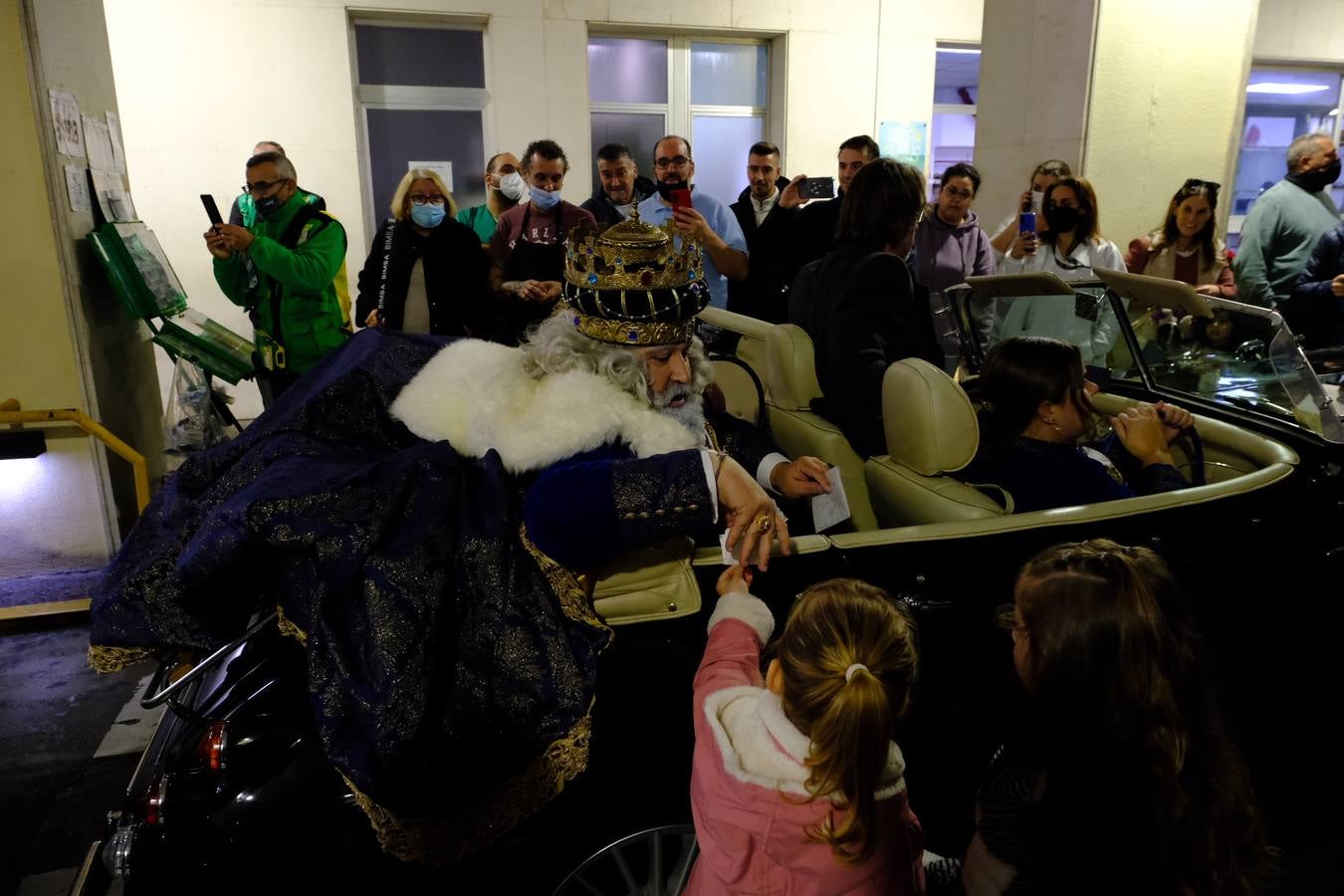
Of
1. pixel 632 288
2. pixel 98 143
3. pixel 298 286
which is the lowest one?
pixel 298 286

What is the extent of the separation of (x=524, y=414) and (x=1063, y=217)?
356 centimetres

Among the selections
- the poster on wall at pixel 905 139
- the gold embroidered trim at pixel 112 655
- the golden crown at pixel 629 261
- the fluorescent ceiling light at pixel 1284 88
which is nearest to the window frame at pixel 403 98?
the poster on wall at pixel 905 139

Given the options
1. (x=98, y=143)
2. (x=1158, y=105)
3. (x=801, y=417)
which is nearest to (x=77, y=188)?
(x=98, y=143)

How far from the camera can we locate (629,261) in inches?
75.2

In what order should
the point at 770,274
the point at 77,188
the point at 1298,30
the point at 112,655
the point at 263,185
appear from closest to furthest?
the point at 112,655
the point at 77,188
the point at 263,185
the point at 770,274
the point at 1298,30

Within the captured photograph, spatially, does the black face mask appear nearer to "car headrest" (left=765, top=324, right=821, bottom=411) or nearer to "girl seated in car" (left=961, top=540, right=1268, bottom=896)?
"car headrest" (left=765, top=324, right=821, bottom=411)

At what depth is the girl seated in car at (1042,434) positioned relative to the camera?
2266 mm

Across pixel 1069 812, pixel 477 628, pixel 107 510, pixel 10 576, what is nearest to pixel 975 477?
pixel 1069 812

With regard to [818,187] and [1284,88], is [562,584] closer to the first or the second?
[818,187]

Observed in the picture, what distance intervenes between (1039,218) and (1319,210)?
197cm

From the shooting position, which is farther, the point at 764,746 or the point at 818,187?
the point at 818,187

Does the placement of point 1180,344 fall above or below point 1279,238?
below

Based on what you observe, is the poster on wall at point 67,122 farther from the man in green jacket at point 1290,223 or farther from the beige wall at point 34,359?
the man in green jacket at point 1290,223

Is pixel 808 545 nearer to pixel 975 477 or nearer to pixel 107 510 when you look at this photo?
pixel 975 477
